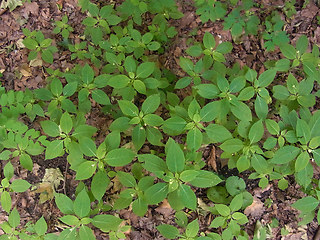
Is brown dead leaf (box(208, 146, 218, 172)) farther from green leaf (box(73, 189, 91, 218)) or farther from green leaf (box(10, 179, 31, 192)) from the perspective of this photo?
green leaf (box(10, 179, 31, 192))

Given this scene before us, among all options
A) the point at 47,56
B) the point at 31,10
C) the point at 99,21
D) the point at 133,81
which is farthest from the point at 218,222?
the point at 31,10

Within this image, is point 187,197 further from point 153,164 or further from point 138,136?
point 138,136

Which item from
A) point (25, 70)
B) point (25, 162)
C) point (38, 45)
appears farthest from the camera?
point (25, 70)

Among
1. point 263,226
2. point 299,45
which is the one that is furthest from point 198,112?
point 263,226

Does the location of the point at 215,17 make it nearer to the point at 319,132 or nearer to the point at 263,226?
the point at 319,132

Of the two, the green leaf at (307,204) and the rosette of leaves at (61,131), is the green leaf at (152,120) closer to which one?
the rosette of leaves at (61,131)

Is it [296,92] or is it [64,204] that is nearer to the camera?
[64,204]
